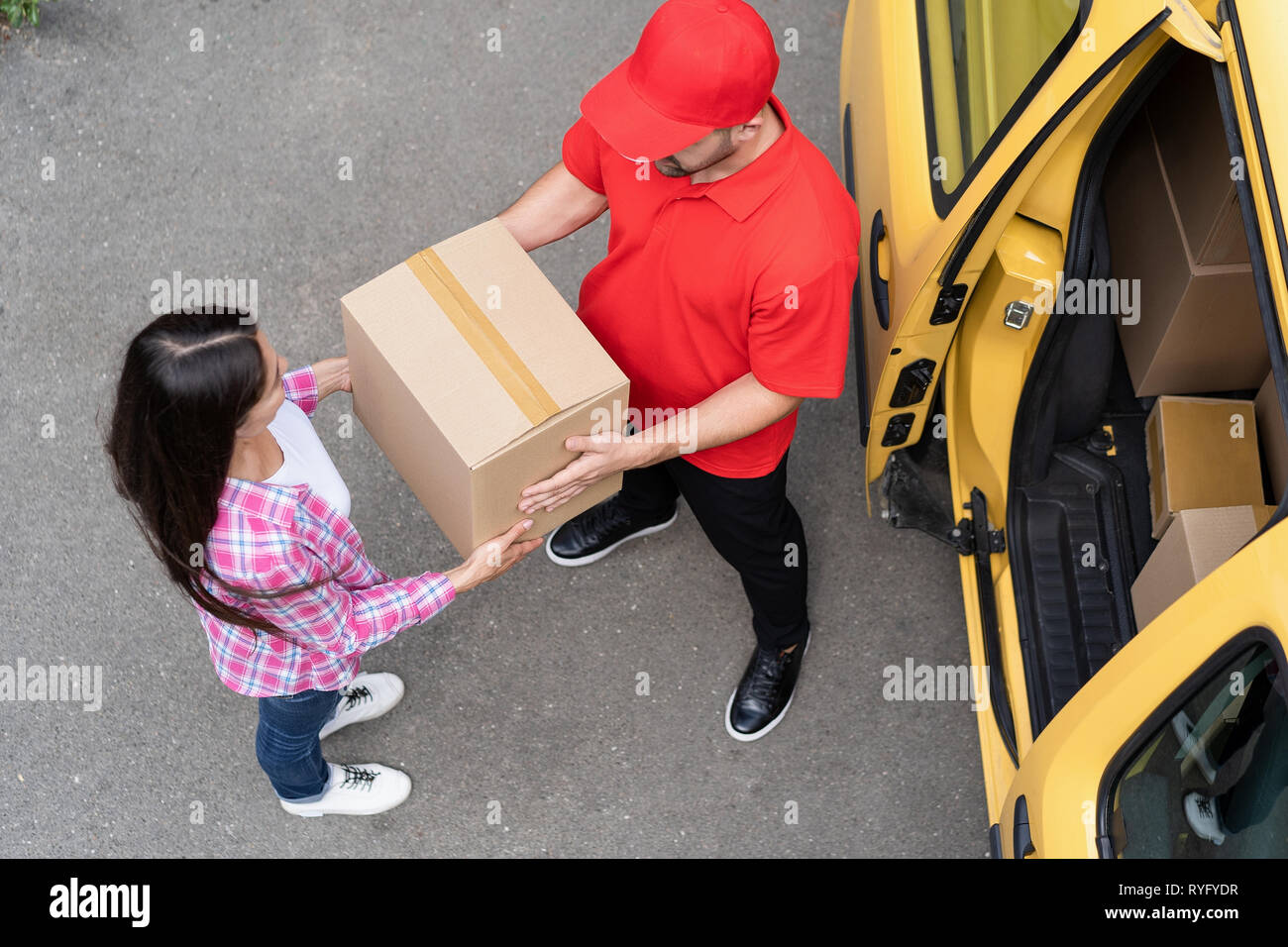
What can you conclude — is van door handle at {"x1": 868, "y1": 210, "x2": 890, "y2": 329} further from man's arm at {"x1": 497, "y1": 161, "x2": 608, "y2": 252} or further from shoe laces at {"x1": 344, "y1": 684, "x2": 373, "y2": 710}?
shoe laces at {"x1": 344, "y1": 684, "x2": 373, "y2": 710}

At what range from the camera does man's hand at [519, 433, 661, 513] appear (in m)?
2.19

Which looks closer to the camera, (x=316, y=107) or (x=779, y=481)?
(x=779, y=481)

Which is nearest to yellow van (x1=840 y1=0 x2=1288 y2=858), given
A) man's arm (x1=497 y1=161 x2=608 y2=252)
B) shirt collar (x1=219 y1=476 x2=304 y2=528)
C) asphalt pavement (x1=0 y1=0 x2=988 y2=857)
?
asphalt pavement (x1=0 y1=0 x2=988 y2=857)

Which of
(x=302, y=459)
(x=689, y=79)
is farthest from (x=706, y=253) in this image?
(x=302, y=459)

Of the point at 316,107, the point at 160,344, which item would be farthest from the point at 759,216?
the point at 316,107

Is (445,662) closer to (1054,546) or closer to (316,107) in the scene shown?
(1054,546)

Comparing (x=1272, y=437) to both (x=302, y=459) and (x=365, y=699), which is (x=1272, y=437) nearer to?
(x=302, y=459)

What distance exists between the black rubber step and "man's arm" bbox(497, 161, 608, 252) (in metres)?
1.32

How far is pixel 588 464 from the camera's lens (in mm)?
2209

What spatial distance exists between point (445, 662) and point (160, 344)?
1.71 metres

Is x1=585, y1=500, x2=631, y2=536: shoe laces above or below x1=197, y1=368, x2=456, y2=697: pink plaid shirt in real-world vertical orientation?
below

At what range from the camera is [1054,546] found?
286 cm

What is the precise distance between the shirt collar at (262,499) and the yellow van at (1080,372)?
56.9 inches

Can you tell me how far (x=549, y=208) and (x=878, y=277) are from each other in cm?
91
